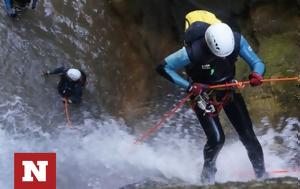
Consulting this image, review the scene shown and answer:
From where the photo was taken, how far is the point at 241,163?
811 centimetres

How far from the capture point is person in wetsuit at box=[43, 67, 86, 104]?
9953 millimetres

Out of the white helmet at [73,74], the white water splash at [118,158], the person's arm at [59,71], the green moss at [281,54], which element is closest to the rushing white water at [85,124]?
the white water splash at [118,158]

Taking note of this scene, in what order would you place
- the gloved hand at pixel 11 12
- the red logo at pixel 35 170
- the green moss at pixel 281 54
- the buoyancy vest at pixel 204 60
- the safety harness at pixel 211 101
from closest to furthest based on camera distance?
the buoyancy vest at pixel 204 60, the safety harness at pixel 211 101, the red logo at pixel 35 170, the green moss at pixel 281 54, the gloved hand at pixel 11 12

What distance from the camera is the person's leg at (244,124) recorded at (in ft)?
22.8

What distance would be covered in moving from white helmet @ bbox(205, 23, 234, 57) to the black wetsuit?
4.15 meters

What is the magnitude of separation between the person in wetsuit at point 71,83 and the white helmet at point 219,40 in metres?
4.10

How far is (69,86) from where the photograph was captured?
9.95 m

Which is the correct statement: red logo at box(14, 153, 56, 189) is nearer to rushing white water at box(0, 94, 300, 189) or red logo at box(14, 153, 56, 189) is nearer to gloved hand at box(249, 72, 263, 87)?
rushing white water at box(0, 94, 300, 189)

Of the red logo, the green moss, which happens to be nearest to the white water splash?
the red logo

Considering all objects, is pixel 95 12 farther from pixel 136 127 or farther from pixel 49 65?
pixel 136 127

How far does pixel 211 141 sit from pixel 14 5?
585cm

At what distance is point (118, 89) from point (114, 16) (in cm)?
174

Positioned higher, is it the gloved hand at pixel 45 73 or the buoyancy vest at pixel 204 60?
the gloved hand at pixel 45 73

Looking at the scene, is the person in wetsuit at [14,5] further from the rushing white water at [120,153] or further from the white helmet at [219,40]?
the white helmet at [219,40]
